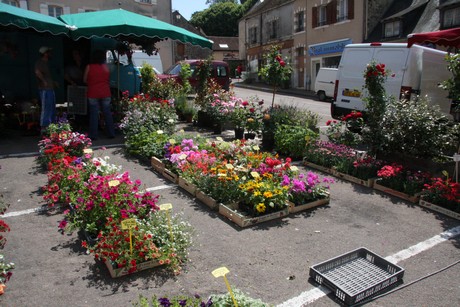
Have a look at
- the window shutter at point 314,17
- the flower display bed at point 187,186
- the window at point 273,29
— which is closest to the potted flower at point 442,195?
the flower display bed at point 187,186

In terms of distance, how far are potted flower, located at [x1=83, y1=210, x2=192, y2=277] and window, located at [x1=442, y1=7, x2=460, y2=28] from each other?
64.5 ft

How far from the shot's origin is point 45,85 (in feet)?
27.4

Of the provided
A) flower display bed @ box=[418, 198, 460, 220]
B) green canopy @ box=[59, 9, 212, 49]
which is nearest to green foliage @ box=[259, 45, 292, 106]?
green canopy @ box=[59, 9, 212, 49]

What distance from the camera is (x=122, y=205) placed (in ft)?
14.4

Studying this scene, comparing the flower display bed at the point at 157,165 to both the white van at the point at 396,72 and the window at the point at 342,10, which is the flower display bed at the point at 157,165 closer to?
the white van at the point at 396,72

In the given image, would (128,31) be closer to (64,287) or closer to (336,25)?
(64,287)

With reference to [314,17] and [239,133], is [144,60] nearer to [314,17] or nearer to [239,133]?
[239,133]

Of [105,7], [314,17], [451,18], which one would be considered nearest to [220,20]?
[105,7]

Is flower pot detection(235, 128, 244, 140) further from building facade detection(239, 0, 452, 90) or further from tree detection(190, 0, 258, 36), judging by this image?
tree detection(190, 0, 258, 36)

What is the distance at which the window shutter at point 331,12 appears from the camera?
26.3m

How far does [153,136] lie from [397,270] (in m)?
5.35

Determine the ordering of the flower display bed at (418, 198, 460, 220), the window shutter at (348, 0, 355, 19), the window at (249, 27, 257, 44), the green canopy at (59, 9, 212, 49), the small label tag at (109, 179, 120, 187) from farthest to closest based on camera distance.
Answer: the window at (249, 27, 257, 44) → the window shutter at (348, 0, 355, 19) → the green canopy at (59, 9, 212, 49) → the flower display bed at (418, 198, 460, 220) → the small label tag at (109, 179, 120, 187)

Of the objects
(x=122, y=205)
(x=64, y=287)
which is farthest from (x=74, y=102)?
(x=64, y=287)

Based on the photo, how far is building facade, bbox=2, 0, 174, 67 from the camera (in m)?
25.6
